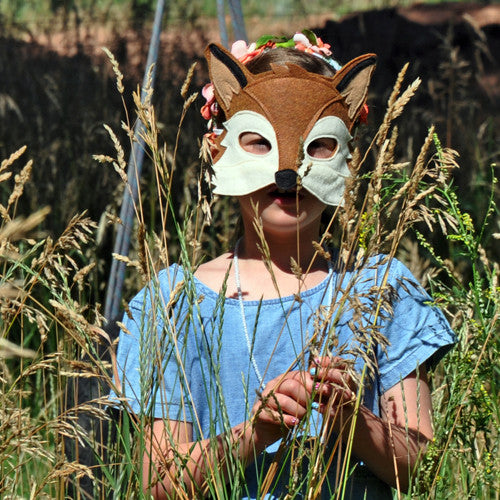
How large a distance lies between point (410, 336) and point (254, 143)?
525 mm

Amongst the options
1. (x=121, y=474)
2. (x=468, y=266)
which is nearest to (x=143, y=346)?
(x=121, y=474)

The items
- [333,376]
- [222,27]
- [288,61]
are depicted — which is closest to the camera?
[333,376]

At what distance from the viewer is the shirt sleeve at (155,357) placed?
1.75 m

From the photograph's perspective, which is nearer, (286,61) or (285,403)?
(285,403)

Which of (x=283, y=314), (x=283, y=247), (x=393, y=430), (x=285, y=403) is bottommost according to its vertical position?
(x=393, y=430)

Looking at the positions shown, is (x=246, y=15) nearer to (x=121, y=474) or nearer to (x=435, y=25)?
(x=435, y=25)

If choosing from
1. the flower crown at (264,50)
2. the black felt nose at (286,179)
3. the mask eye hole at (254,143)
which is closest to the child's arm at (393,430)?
the black felt nose at (286,179)

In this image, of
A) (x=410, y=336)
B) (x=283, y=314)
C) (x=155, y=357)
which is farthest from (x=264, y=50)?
(x=155, y=357)

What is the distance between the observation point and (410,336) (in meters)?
2.08

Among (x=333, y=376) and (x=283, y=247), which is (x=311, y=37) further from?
(x=333, y=376)

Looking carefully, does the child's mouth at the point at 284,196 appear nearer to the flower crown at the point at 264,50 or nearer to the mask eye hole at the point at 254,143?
the mask eye hole at the point at 254,143

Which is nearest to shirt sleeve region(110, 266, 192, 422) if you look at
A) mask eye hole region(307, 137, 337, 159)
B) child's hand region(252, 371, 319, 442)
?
child's hand region(252, 371, 319, 442)

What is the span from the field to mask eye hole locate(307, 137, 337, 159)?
8cm

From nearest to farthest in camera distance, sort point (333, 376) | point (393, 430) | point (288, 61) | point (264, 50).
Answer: point (333, 376) → point (393, 430) → point (288, 61) → point (264, 50)
